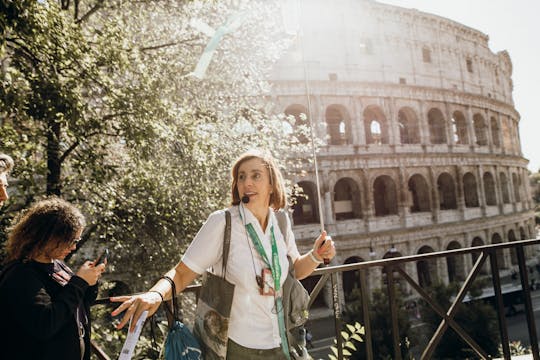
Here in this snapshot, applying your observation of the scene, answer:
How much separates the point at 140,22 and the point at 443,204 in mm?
23451

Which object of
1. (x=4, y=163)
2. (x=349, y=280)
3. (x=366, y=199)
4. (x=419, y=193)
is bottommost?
(x=349, y=280)

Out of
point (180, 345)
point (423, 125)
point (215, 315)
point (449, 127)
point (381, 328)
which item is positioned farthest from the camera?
Answer: point (449, 127)

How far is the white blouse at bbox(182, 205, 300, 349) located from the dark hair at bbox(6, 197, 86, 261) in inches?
23.8

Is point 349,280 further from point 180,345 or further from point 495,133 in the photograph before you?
point 180,345

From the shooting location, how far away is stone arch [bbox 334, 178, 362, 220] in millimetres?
21906

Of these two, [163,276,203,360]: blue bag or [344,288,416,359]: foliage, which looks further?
[344,288,416,359]: foliage

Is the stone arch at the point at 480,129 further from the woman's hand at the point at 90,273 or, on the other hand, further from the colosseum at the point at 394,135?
the woman's hand at the point at 90,273

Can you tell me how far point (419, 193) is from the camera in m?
23.9

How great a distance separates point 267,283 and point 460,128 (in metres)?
28.7

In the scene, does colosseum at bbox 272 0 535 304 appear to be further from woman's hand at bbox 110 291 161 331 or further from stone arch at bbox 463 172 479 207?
woman's hand at bbox 110 291 161 331

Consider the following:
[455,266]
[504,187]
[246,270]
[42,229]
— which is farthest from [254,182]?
[504,187]

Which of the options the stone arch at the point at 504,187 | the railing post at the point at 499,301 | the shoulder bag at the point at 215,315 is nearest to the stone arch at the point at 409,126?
the stone arch at the point at 504,187

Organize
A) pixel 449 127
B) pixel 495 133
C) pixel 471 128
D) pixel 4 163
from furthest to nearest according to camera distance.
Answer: pixel 495 133
pixel 471 128
pixel 449 127
pixel 4 163

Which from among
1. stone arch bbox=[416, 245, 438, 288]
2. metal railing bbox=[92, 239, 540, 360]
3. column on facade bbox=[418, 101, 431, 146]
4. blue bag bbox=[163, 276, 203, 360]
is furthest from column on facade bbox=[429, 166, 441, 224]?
blue bag bbox=[163, 276, 203, 360]
